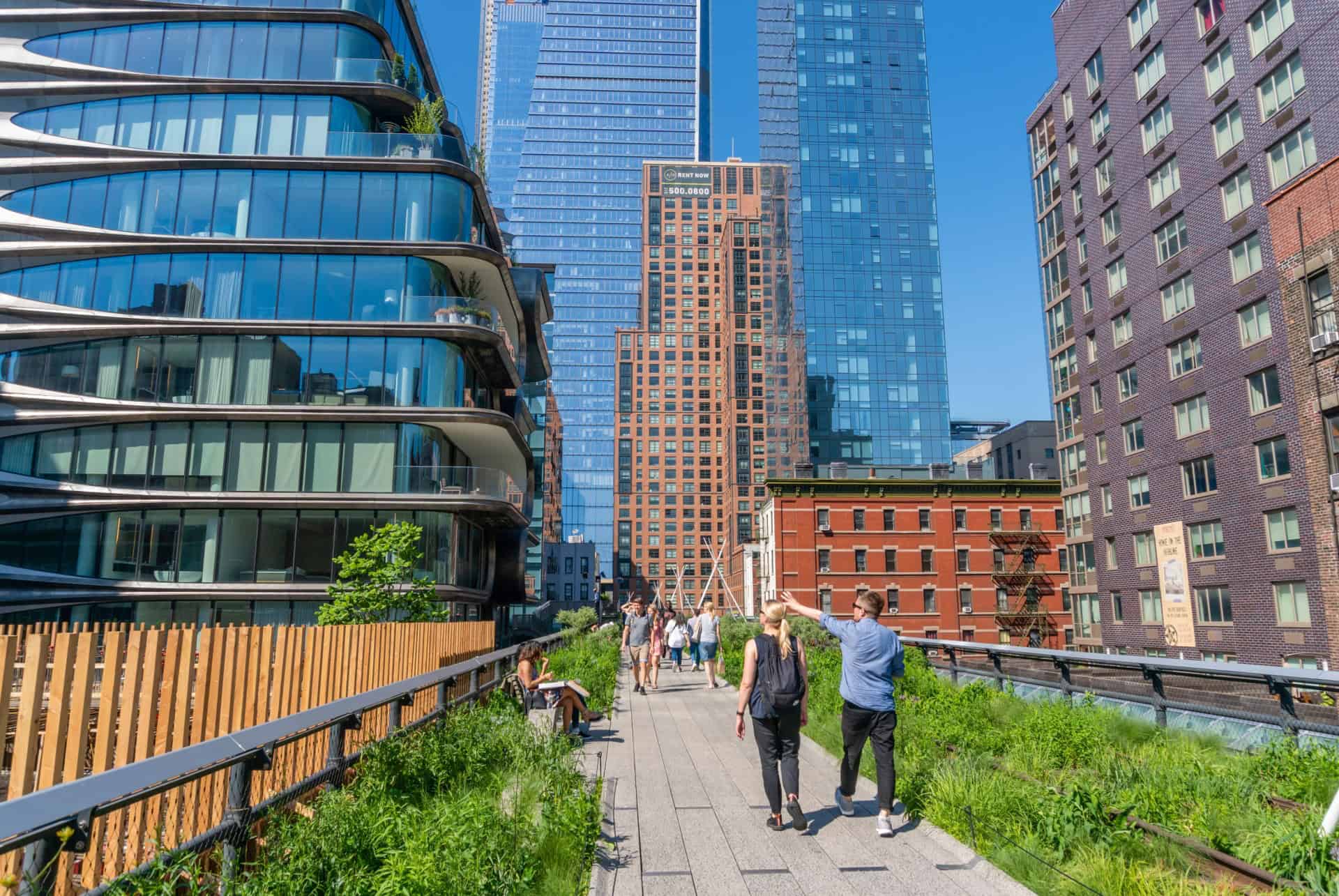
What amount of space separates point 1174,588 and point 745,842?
1389 inches

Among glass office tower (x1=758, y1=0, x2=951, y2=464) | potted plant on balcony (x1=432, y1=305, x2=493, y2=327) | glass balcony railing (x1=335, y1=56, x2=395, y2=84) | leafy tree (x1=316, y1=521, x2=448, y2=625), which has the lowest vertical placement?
leafy tree (x1=316, y1=521, x2=448, y2=625)

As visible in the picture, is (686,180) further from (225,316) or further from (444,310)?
(225,316)

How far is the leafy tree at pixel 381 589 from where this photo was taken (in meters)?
27.0

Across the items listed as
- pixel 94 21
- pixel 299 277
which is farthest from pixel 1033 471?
pixel 94 21

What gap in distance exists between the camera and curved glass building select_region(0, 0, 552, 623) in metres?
32.9

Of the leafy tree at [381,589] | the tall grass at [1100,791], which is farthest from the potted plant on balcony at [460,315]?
the tall grass at [1100,791]

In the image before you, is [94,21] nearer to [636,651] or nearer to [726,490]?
[636,651]

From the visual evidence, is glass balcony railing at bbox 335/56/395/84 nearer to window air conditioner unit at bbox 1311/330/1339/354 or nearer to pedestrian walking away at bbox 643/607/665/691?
pedestrian walking away at bbox 643/607/665/691

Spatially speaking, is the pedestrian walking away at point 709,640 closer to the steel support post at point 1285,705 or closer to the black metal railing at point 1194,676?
the black metal railing at point 1194,676

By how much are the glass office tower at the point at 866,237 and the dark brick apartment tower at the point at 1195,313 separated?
67.6 metres

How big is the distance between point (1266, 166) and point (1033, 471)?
45.5m

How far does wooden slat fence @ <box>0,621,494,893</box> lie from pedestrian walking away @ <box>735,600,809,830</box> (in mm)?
3734

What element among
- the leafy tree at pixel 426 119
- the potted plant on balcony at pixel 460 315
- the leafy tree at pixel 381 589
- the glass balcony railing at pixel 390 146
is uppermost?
the leafy tree at pixel 426 119

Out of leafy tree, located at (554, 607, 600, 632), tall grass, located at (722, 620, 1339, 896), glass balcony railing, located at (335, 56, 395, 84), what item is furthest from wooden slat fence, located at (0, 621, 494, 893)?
leafy tree, located at (554, 607, 600, 632)
